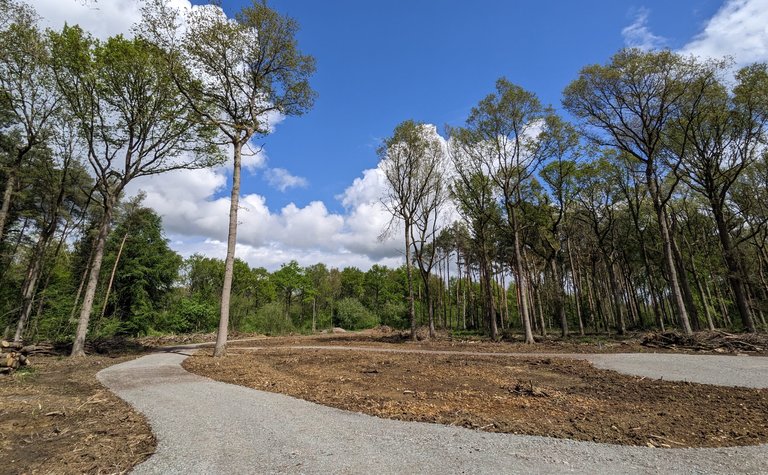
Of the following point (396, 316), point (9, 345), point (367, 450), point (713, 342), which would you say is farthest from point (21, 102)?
point (396, 316)

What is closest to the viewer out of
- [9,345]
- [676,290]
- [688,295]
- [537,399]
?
[537,399]

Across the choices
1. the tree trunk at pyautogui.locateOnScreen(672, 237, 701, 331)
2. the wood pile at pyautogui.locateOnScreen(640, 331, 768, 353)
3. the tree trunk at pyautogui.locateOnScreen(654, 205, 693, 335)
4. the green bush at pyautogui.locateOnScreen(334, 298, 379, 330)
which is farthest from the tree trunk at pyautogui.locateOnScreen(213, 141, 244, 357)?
the green bush at pyautogui.locateOnScreen(334, 298, 379, 330)

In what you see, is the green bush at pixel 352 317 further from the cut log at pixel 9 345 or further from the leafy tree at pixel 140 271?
the cut log at pixel 9 345

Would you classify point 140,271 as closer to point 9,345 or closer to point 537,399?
point 9,345

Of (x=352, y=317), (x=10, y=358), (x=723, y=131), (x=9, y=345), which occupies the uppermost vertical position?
(x=723, y=131)

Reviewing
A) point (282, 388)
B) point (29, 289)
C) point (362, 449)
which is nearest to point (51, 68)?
point (29, 289)

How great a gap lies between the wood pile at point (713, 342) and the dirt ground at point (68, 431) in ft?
58.4

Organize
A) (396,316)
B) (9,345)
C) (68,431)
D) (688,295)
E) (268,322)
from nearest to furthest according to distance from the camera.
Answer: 1. (68,431)
2. (9,345)
3. (688,295)
4. (268,322)
5. (396,316)

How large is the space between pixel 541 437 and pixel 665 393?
15.1ft

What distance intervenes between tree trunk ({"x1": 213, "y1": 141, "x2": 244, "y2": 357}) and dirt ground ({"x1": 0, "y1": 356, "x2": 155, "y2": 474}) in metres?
4.30

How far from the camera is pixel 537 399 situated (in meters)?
6.26

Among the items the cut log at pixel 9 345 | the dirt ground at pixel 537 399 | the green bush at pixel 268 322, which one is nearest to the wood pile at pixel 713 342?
the dirt ground at pixel 537 399

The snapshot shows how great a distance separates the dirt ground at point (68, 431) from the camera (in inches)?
138

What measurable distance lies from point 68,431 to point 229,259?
8751 millimetres
